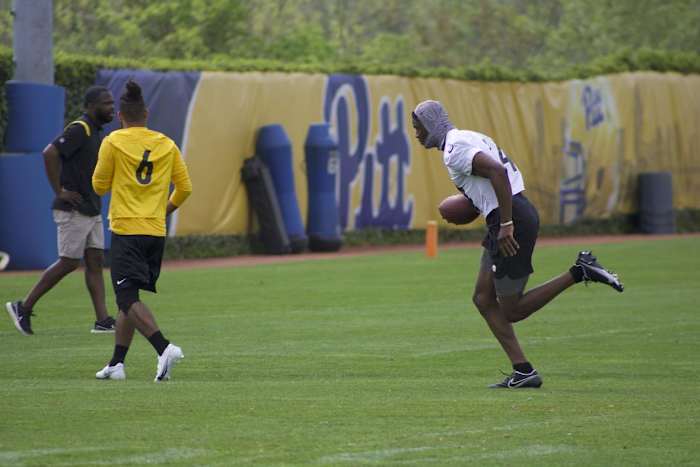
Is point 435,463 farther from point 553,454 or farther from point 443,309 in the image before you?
point 443,309

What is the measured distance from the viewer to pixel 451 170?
31.5 ft

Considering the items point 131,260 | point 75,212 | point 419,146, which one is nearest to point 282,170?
point 419,146

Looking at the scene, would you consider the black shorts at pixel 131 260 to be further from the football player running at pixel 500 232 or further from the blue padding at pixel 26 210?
the blue padding at pixel 26 210

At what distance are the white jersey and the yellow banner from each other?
13262 millimetres

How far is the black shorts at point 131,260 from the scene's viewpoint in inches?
392

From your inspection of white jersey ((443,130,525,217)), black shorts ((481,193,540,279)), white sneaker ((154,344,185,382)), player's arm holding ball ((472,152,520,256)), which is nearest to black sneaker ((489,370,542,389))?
black shorts ((481,193,540,279))

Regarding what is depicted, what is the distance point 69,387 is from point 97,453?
240 centimetres

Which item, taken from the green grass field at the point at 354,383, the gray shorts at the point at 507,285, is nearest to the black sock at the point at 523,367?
the green grass field at the point at 354,383

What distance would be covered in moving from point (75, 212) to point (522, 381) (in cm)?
495

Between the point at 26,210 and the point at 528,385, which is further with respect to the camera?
the point at 26,210

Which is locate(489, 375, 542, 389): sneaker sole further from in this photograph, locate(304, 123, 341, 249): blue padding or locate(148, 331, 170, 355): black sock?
locate(304, 123, 341, 249): blue padding

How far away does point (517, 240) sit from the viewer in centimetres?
966

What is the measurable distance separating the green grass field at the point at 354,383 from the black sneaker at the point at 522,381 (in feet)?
0.39

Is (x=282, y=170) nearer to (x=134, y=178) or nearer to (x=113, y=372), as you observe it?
(x=134, y=178)
